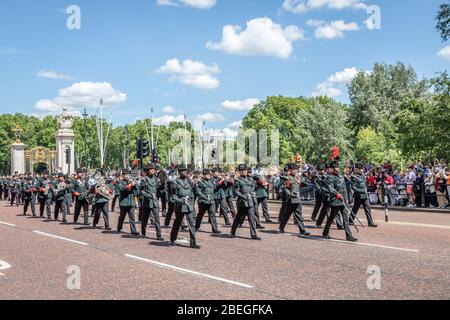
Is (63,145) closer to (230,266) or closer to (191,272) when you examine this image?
(230,266)

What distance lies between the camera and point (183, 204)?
39.2 ft

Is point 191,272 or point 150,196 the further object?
point 150,196

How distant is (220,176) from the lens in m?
18.2

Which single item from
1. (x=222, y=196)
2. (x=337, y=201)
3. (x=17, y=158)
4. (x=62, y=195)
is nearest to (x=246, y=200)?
(x=337, y=201)

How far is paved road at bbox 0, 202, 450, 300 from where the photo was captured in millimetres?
7449

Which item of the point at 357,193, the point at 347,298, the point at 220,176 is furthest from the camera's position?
the point at 220,176

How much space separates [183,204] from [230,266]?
2.90 meters

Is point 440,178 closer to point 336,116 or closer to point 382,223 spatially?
point 382,223

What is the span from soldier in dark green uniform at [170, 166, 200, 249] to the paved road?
15.7 inches

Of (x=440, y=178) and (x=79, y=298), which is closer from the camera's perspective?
(x=79, y=298)

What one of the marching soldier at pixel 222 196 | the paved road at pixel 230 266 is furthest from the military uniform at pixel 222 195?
the paved road at pixel 230 266

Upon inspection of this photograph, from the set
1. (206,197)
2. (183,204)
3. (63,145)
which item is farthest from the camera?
(63,145)
